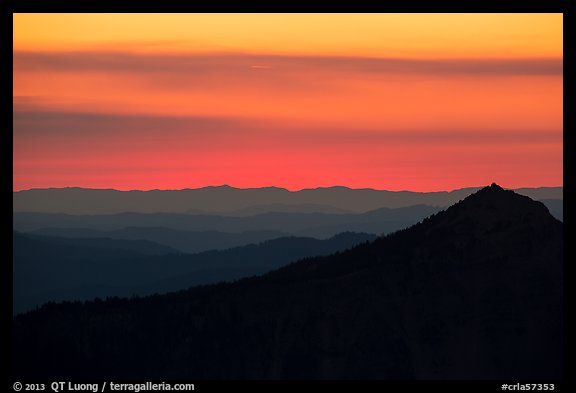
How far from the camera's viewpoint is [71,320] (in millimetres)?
142500

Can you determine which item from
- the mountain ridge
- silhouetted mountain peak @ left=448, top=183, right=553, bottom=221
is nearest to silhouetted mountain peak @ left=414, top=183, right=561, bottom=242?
silhouetted mountain peak @ left=448, top=183, right=553, bottom=221

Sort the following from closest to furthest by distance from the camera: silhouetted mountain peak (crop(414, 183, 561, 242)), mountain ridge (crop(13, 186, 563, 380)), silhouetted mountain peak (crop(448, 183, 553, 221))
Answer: mountain ridge (crop(13, 186, 563, 380))
silhouetted mountain peak (crop(414, 183, 561, 242))
silhouetted mountain peak (crop(448, 183, 553, 221))

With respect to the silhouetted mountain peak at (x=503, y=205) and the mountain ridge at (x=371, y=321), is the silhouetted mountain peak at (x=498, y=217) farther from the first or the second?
the mountain ridge at (x=371, y=321)

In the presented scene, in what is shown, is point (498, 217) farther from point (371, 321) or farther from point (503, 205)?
point (371, 321)

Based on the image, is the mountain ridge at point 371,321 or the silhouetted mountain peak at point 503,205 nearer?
the mountain ridge at point 371,321

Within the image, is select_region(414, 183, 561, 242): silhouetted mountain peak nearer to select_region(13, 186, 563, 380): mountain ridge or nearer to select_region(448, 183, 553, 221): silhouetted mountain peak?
select_region(448, 183, 553, 221): silhouetted mountain peak

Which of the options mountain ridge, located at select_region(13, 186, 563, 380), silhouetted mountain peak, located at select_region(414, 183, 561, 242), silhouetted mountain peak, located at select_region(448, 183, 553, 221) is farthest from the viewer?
silhouetted mountain peak, located at select_region(448, 183, 553, 221)

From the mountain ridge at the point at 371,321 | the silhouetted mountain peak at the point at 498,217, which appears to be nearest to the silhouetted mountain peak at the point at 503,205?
the silhouetted mountain peak at the point at 498,217

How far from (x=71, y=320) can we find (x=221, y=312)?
51.7 feet

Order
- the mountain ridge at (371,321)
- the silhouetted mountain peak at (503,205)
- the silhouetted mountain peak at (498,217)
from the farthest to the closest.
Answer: the silhouetted mountain peak at (503,205), the silhouetted mountain peak at (498,217), the mountain ridge at (371,321)

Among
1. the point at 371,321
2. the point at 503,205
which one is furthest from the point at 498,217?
the point at 371,321

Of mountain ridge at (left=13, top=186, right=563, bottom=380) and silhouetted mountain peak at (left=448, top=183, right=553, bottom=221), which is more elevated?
silhouetted mountain peak at (left=448, top=183, right=553, bottom=221)

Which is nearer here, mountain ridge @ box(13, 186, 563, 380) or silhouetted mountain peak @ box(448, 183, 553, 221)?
mountain ridge @ box(13, 186, 563, 380)

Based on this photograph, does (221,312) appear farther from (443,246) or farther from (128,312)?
(443,246)
